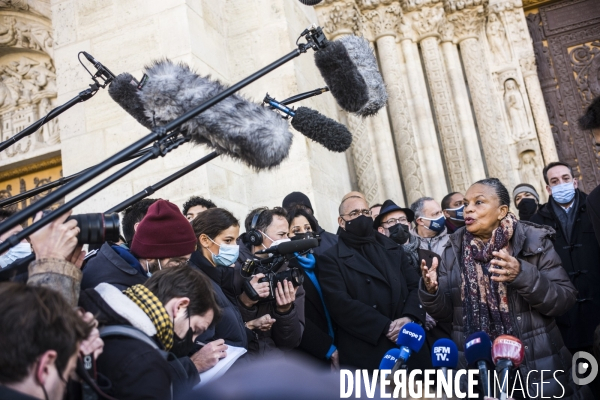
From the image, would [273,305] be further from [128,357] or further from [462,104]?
[462,104]

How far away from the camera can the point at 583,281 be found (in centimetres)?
428

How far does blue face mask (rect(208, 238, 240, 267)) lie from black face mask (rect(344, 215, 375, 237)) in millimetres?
1027

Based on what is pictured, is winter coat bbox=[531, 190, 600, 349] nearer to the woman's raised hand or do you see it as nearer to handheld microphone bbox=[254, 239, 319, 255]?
the woman's raised hand

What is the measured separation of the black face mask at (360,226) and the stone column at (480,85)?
3842mm

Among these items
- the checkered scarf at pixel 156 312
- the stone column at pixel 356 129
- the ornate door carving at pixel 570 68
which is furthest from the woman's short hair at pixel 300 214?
the ornate door carving at pixel 570 68

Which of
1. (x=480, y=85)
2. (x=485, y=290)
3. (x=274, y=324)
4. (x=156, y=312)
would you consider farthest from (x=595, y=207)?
(x=480, y=85)

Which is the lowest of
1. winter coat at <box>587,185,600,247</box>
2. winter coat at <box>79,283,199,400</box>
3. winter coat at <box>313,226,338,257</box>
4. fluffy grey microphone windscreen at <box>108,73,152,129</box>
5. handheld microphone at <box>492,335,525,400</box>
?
handheld microphone at <box>492,335,525,400</box>

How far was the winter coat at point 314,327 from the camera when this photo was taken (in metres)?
3.89

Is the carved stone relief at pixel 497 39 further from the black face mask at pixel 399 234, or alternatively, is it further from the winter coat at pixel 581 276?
the black face mask at pixel 399 234

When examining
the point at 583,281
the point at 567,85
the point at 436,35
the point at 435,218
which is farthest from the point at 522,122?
the point at 583,281

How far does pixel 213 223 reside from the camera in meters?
3.40

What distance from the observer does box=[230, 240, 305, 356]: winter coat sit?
3471mm

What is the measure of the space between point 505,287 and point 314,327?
121 centimetres

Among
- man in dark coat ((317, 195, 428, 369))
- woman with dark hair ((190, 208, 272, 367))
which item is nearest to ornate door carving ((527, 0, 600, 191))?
man in dark coat ((317, 195, 428, 369))
